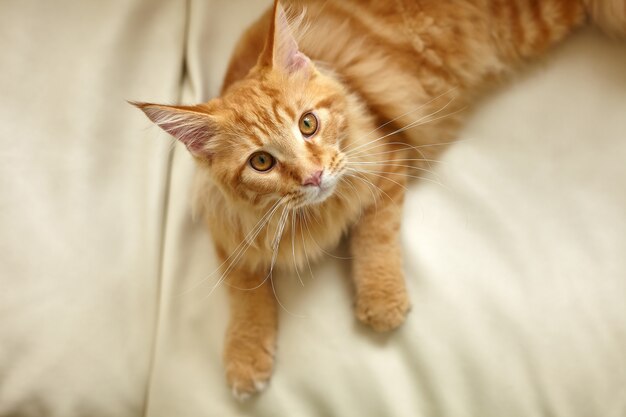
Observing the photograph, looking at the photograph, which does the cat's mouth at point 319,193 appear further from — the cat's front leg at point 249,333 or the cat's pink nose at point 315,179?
the cat's front leg at point 249,333

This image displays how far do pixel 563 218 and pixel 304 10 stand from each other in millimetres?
778

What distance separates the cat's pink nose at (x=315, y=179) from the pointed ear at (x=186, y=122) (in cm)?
23

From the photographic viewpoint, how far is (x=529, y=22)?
131 cm

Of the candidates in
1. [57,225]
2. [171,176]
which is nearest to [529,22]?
[171,176]

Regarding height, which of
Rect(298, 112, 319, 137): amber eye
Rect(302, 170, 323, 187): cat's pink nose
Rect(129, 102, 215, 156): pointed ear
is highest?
Rect(298, 112, 319, 137): amber eye

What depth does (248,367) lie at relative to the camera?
1.11 metres

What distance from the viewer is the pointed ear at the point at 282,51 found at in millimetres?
986

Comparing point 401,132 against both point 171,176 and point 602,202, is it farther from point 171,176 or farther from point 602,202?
point 171,176

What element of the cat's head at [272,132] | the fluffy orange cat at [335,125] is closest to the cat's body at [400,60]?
the fluffy orange cat at [335,125]

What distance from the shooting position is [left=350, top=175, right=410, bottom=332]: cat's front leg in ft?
3.62

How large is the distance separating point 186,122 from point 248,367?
1.81ft

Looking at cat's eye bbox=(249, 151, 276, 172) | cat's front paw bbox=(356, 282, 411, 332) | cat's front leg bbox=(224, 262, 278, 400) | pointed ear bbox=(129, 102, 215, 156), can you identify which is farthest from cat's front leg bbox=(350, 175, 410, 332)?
pointed ear bbox=(129, 102, 215, 156)

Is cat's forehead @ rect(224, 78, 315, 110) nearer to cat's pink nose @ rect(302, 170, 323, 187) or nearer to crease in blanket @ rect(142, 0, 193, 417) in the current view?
cat's pink nose @ rect(302, 170, 323, 187)

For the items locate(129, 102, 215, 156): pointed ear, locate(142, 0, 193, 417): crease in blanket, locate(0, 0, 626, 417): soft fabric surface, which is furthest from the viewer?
locate(142, 0, 193, 417): crease in blanket
